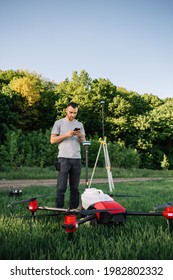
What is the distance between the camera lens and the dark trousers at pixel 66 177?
532cm

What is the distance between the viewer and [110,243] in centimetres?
322

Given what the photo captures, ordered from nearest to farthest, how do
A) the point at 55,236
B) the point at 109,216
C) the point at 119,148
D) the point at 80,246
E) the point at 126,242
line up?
the point at 80,246 < the point at 126,242 < the point at 55,236 < the point at 109,216 < the point at 119,148

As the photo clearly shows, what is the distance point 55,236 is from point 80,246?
544mm

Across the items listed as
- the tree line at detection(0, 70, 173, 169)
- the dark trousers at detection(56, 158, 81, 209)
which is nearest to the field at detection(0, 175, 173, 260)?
the dark trousers at detection(56, 158, 81, 209)

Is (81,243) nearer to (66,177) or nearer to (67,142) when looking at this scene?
(66,177)

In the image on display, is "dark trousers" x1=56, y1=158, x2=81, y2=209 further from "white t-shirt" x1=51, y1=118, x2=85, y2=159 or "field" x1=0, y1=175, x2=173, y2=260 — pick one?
"field" x1=0, y1=175, x2=173, y2=260

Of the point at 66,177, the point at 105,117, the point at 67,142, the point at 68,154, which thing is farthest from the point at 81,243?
the point at 105,117

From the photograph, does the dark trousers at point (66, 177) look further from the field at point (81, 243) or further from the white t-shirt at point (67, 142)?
the field at point (81, 243)

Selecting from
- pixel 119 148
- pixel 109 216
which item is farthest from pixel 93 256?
pixel 119 148

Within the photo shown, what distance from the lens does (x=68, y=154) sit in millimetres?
5363

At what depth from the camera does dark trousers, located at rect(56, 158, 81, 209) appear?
5.32 m

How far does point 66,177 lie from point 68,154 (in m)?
0.40
